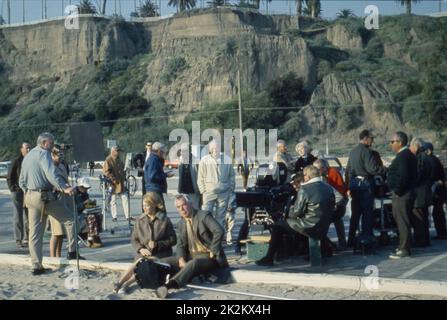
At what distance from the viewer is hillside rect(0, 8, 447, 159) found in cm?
6493

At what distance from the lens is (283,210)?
977 cm

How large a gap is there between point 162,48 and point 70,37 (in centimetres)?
1740

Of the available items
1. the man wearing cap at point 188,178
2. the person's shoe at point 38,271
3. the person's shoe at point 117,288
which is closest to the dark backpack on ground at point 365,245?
the man wearing cap at point 188,178

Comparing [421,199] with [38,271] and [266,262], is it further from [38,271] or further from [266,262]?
[38,271]

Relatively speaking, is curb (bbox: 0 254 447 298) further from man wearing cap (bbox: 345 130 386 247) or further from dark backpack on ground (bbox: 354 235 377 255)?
man wearing cap (bbox: 345 130 386 247)

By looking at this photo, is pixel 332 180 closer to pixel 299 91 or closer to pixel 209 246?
pixel 209 246

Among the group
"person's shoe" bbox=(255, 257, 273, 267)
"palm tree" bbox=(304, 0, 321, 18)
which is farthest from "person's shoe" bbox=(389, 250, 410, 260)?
"palm tree" bbox=(304, 0, 321, 18)

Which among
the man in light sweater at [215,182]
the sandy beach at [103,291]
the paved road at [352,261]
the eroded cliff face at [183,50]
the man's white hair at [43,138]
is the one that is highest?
the eroded cliff face at [183,50]

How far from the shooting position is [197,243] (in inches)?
327

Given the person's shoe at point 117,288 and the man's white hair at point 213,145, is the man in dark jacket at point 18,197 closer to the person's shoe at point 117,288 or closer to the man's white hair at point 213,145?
the man's white hair at point 213,145

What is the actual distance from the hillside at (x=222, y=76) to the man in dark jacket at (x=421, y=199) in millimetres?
43153

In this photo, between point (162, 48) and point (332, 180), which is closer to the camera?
point (332, 180)

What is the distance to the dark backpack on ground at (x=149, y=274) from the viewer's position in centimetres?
784

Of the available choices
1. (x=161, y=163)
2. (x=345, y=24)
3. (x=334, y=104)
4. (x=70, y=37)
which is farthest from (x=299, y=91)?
(x=161, y=163)
